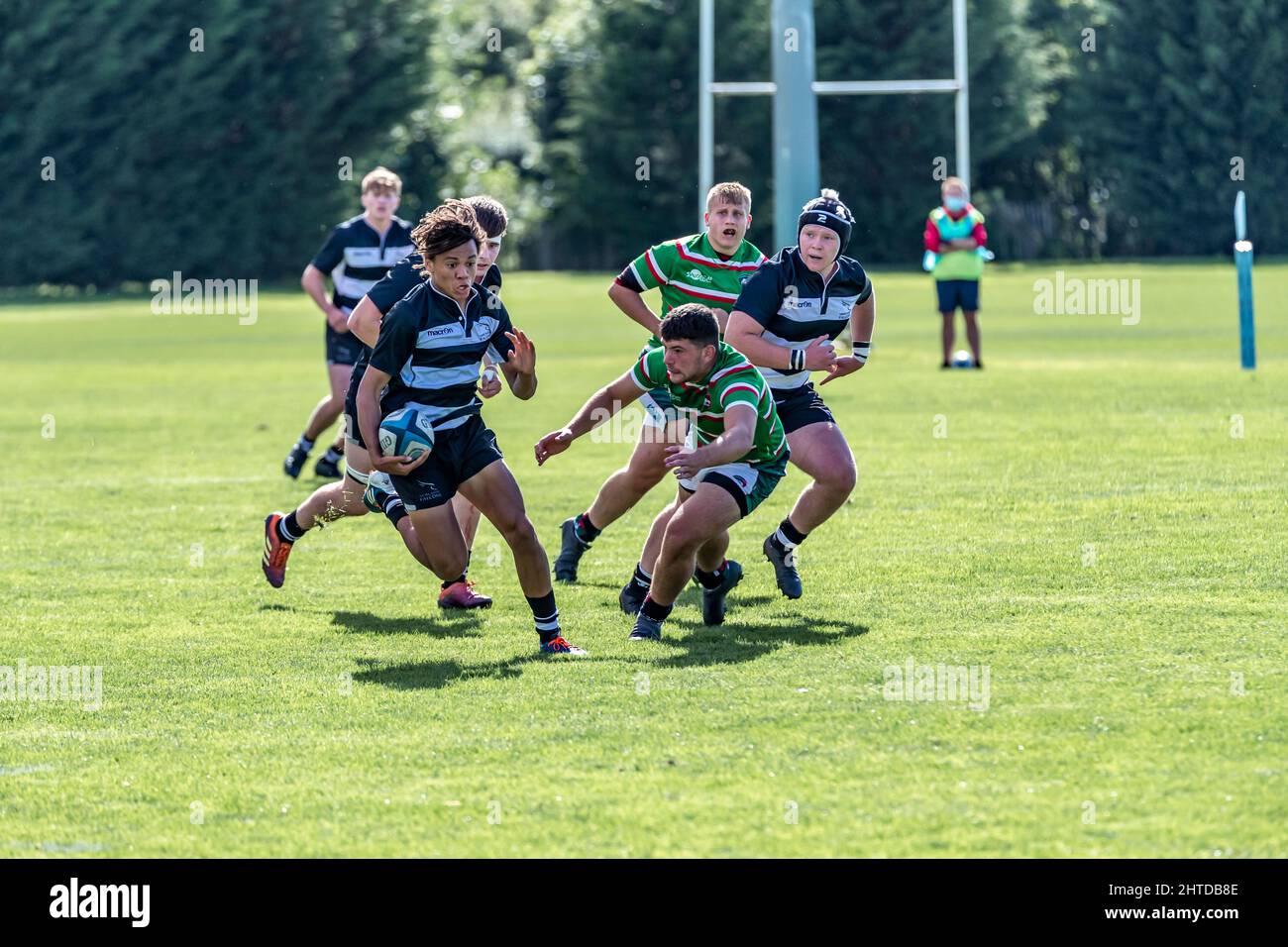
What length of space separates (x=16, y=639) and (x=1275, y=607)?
5280mm

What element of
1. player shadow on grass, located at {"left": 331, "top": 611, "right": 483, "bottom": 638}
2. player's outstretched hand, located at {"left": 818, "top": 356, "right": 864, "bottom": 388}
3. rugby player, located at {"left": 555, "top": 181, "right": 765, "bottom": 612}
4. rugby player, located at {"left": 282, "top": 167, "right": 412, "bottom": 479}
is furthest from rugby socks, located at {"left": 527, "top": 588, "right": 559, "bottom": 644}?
rugby player, located at {"left": 282, "top": 167, "right": 412, "bottom": 479}

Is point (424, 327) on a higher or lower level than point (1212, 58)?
lower

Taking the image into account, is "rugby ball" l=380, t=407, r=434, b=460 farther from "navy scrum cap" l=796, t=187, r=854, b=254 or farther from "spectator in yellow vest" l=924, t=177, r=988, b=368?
"spectator in yellow vest" l=924, t=177, r=988, b=368

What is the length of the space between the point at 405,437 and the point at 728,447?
1.31 meters

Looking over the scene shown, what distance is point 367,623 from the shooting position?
29.9 ft

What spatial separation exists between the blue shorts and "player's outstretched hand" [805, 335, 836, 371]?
1274 cm

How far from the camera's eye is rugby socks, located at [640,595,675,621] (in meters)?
8.48

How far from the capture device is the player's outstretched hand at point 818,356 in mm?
9375

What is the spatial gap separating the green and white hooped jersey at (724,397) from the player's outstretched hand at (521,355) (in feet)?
1.46

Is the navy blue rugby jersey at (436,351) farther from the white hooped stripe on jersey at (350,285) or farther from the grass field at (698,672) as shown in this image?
the white hooped stripe on jersey at (350,285)

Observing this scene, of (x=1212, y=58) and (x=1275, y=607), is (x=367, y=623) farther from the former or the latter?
(x=1212, y=58)

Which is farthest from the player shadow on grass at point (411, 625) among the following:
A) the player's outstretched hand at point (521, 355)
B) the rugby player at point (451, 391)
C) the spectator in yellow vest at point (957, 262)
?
the spectator in yellow vest at point (957, 262)

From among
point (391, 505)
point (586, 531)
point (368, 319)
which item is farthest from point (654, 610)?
point (368, 319)
